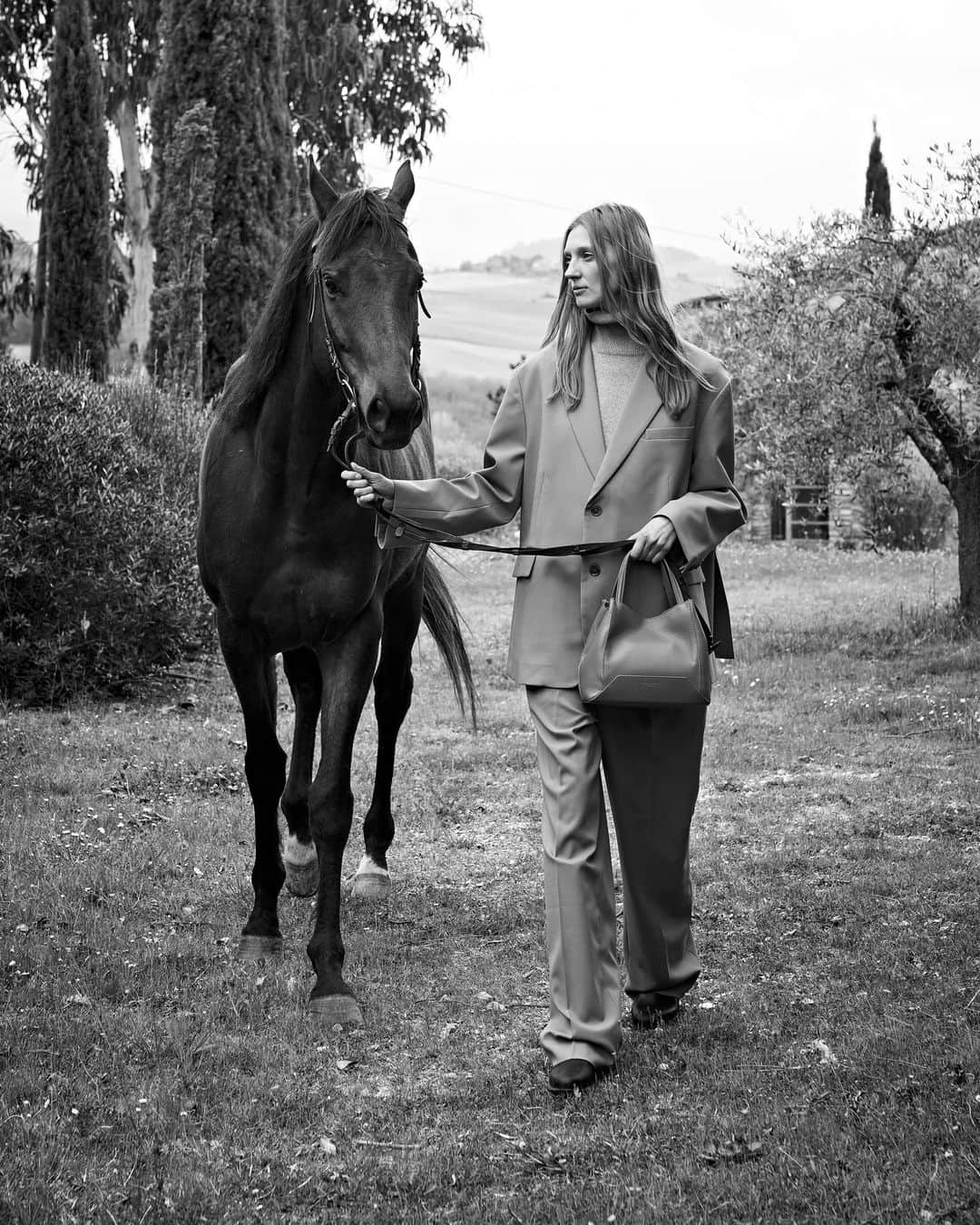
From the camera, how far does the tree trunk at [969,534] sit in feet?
39.8

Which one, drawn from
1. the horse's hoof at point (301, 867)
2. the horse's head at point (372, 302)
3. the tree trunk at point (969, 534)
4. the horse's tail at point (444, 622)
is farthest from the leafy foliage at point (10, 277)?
the horse's head at point (372, 302)

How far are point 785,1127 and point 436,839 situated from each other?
3.37 meters

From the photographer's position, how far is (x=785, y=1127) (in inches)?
129

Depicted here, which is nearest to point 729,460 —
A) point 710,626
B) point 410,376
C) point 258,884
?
point 710,626

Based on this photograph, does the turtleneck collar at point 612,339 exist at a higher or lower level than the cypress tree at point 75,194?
lower

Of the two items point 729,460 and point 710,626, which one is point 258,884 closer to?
point 710,626

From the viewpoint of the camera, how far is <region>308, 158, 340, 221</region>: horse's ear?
13.4ft

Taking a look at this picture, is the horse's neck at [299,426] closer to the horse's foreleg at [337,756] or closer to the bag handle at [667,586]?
the horse's foreleg at [337,756]

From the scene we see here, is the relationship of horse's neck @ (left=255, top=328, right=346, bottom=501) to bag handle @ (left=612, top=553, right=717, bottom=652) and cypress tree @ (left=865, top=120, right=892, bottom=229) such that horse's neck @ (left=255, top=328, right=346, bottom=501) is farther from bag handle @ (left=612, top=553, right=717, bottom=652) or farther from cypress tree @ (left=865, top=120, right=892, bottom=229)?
cypress tree @ (left=865, top=120, right=892, bottom=229)

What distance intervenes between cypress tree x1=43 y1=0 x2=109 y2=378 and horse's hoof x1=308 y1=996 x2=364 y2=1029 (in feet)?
64.4

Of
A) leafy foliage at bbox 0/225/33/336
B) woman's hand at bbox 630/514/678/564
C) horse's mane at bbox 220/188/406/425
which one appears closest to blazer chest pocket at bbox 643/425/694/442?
woman's hand at bbox 630/514/678/564

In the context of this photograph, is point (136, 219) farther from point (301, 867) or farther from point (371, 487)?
point (371, 487)

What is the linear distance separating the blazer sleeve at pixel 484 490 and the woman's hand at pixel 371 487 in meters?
0.03

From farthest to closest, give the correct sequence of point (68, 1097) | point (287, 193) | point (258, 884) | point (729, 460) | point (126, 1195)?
1. point (287, 193)
2. point (258, 884)
3. point (729, 460)
4. point (68, 1097)
5. point (126, 1195)
